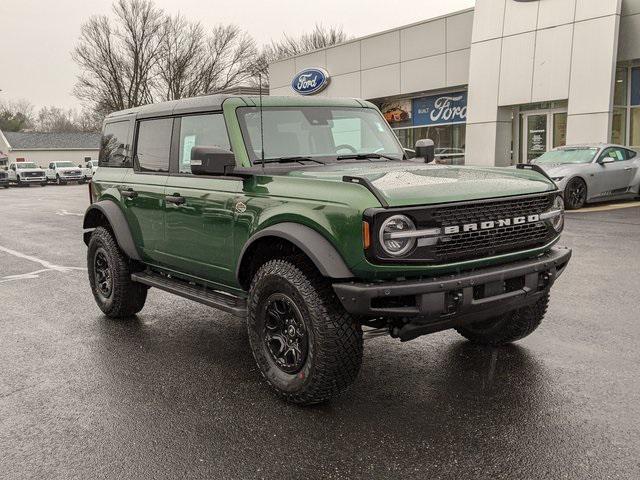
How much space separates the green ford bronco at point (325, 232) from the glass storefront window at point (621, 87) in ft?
57.9

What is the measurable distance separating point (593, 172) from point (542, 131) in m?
7.75

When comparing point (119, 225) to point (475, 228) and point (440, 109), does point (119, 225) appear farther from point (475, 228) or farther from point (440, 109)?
point (440, 109)

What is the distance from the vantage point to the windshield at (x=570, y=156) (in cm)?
1474

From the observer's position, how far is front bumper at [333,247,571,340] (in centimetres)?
336

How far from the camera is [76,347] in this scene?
17.0ft

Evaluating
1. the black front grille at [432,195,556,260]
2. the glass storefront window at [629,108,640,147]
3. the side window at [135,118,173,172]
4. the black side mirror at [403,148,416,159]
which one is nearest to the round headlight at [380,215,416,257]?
the black front grille at [432,195,556,260]

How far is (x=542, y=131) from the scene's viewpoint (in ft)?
71.5

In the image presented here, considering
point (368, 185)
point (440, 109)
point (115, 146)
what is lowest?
point (368, 185)

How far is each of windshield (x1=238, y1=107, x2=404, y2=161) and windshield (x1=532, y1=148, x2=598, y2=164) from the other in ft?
35.8

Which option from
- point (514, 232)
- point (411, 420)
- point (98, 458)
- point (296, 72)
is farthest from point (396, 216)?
point (296, 72)

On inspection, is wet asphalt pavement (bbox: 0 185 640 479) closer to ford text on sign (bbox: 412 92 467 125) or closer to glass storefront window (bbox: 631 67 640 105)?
glass storefront window (bbox: 631 67 640 105)

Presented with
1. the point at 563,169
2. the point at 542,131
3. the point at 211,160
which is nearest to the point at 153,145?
the point at 211,160

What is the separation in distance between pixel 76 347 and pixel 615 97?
65.2 feet

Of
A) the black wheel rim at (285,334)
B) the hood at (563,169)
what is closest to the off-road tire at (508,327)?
the black wheel rim at (285,334)
